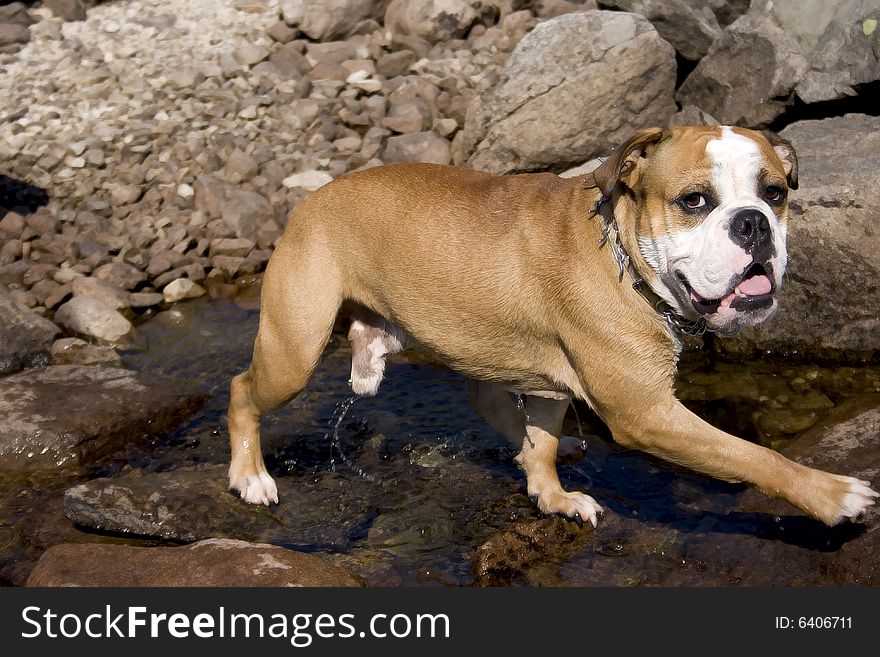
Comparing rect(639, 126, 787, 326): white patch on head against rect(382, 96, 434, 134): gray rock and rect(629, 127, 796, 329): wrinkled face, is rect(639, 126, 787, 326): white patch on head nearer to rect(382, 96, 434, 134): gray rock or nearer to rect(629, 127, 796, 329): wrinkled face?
rect(629, 127, 796, 329): wrinkled face

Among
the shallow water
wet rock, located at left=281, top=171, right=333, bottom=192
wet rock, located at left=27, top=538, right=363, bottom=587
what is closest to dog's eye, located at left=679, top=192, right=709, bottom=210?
the shallow water

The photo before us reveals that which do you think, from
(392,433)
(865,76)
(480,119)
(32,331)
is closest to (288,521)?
(392,433)

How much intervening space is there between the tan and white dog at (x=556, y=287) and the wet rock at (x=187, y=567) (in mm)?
1121

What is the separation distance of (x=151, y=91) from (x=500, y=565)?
700 cm

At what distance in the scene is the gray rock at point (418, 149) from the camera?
9.77 meters

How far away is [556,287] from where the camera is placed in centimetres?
534

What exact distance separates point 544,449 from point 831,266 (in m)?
2.41

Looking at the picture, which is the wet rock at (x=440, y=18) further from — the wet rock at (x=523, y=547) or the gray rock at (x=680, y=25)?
the wet rock at (x=523, y=547)

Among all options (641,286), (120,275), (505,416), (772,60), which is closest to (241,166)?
(120,275)

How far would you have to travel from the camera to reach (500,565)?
18.5 feet

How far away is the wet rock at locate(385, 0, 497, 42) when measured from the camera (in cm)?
1125

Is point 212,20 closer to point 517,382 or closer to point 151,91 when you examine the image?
point 151,91

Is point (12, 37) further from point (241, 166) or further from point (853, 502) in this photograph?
point (853, 502)

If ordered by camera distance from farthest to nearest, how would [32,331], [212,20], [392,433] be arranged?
[212,20] → [32,331] → [392,433]
